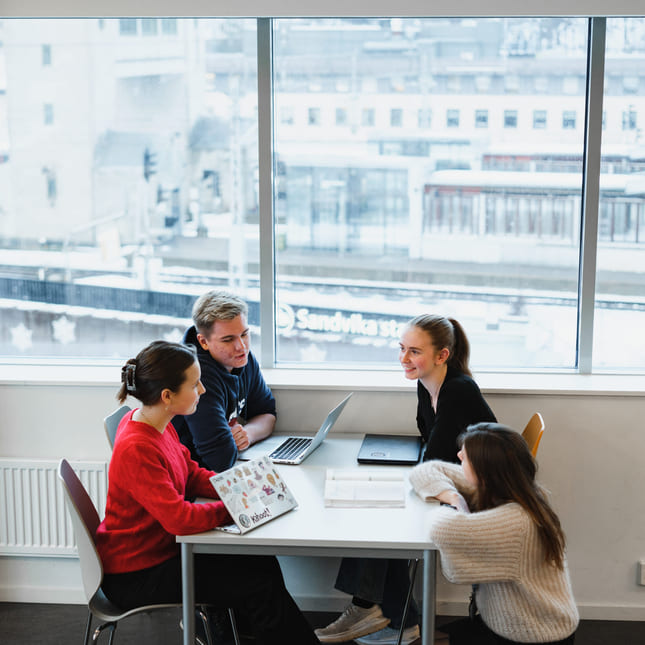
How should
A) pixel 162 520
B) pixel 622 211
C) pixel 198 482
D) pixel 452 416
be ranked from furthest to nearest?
1. pixel 622 211
2. pixel 452 416
3. pixel 198 482
4. pixel 162 520

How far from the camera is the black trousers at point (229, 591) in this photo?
2.27 m

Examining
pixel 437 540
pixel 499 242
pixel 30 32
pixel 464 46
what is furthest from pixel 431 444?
pixel 30 32

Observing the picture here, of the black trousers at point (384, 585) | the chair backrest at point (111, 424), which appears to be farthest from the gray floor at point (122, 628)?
the chair backrest at point (111, 424)

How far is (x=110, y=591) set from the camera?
2.27 metres

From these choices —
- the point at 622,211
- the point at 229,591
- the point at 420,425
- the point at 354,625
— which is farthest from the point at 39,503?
the point at 622,211

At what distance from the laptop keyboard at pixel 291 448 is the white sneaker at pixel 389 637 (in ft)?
2.40

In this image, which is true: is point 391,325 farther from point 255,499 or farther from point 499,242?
point 255,499

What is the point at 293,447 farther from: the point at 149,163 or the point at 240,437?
the point at 149,163

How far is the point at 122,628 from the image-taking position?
307 centimetres

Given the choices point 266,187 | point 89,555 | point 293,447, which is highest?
point 266,187

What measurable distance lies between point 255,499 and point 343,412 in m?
0.98

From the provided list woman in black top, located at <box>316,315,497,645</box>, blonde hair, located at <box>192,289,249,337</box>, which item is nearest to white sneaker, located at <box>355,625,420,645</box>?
woman in black top, located at <box>316,315,497,645</box>

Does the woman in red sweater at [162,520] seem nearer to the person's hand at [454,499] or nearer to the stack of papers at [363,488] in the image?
the stack of papers at [363,488]

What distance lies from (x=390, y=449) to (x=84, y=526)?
A: 3.70 feet
